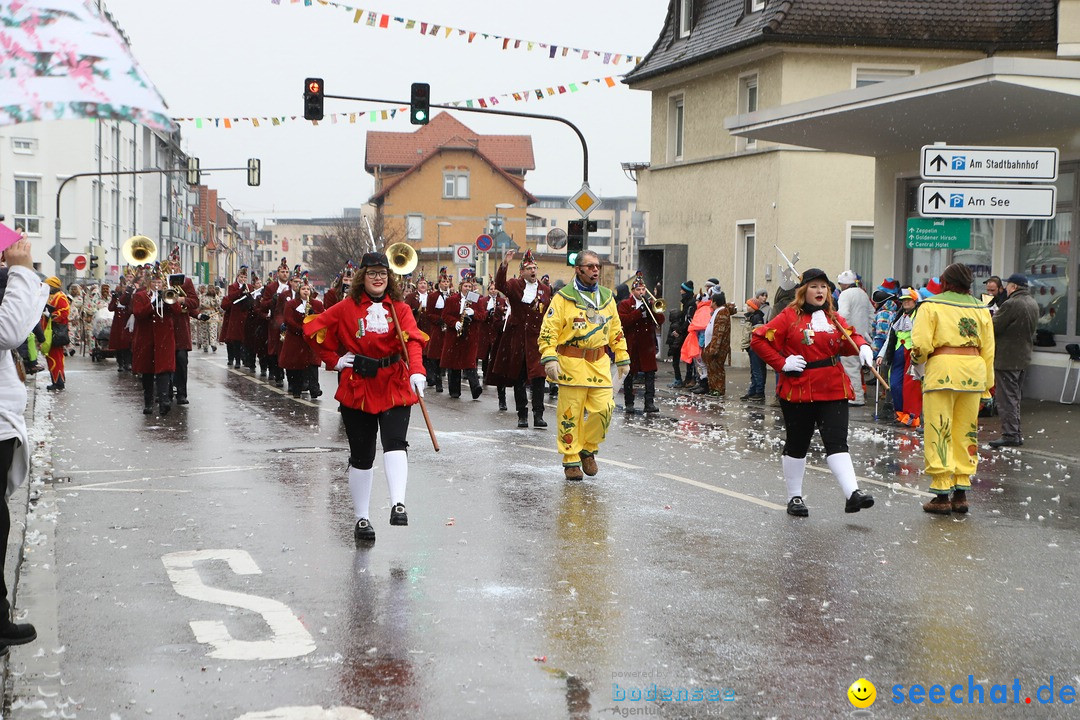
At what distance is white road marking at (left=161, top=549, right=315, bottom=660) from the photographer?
18.4 feet

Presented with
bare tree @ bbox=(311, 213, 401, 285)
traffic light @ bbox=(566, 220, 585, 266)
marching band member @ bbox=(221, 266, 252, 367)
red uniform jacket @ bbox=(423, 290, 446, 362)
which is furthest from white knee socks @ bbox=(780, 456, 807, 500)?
bare tree @ bbox=(311, 213, 401, 285)

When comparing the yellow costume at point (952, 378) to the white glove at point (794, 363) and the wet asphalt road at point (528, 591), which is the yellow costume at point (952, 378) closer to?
the wet asphalt road at point (528, 591)

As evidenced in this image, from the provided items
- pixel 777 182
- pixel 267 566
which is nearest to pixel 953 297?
pixel 267 566

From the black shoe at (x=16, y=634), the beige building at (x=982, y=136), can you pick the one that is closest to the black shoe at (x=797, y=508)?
the black shoe at (x=16, y=634)

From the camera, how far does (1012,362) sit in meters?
14.0

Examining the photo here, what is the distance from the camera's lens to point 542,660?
18.0 ft

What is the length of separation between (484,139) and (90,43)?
299 feet

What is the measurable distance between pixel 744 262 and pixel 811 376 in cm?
1916

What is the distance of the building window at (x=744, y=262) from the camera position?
27.9 metres

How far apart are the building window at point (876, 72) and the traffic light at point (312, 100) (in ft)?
33.8

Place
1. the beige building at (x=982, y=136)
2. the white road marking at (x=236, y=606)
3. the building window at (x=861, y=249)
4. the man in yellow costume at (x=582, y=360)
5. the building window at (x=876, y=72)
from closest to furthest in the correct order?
1. the white road marking at (x=236, y=606)
2. the man in yellow costume at (x=582, y=360)
3. the beige building at (x=982, y=136)
4. the building window at (x=876, y=72)
5. the building window at (x=861, y=249)

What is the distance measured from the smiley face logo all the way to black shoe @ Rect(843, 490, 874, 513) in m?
3.81

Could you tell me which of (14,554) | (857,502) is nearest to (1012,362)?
(857,502)

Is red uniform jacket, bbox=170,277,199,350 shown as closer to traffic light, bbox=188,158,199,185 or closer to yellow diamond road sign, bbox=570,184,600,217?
yellow diamond road sign, bbox=570,184,600,217
